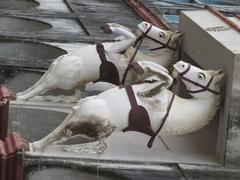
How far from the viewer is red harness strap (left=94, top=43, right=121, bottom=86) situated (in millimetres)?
5930

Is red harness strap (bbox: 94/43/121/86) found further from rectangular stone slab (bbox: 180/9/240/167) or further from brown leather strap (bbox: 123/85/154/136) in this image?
brown leather strap (bbox: 123/85/154/136)

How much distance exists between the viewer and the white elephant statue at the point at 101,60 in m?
5.90

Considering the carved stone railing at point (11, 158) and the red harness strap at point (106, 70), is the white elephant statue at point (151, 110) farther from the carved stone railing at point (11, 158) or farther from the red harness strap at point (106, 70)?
the red harness strap at point (106, 70)

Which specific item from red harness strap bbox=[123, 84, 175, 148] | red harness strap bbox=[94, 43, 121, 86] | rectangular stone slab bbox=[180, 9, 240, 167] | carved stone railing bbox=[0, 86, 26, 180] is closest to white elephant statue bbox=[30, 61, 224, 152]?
red harness strap bbox=[123, 84, 175, 148]

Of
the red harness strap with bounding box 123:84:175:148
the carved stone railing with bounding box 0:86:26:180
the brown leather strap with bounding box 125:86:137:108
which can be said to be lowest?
the carved stone railing with bounding box 0:86:26:180

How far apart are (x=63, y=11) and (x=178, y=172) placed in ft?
25.2

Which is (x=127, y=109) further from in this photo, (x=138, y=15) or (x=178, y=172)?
(x=138, y=15)

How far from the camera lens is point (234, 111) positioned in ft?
16.2

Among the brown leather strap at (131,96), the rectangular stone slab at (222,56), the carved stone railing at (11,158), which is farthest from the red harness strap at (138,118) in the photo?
the carved stone railing at (11,158)

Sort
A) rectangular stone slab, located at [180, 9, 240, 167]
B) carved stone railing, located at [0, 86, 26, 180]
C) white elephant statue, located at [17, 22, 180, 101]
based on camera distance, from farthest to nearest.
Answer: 1. white elephant statue, located at [17, 22, 180, 101]
2. rectangular stone slab, located at [180, 9, 240, 167]
3. carved stone railing, located at [0, 86, 26, 180]

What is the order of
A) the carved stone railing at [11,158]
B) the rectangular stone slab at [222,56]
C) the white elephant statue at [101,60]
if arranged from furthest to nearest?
the white elephant statue at [101,60] → the rectangular stone slab at [222,56] → the carved stone railing at [11,158]

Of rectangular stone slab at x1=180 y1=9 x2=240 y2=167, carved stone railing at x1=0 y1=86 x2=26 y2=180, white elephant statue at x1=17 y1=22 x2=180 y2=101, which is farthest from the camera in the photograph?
white elephant statue at x1=17 y1=22 x2=180 y2=101

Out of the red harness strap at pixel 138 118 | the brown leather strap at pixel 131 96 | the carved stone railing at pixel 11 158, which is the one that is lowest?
the carved stone railing at pixel 11 158

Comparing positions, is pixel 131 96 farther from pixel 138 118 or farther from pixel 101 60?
pixel 101 60
